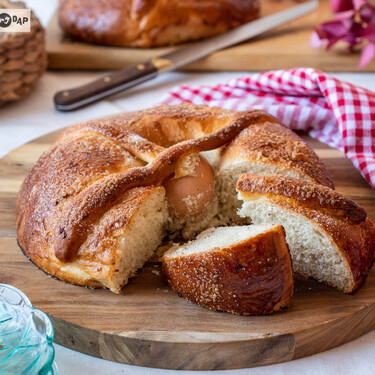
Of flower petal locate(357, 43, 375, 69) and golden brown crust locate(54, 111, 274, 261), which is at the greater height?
flower petal locate(357, 43, 375, 69)

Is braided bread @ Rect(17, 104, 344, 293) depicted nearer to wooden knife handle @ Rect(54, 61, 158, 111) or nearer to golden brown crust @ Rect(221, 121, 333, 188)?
golden brown crust @ Rect(221, 121, 333, 188)

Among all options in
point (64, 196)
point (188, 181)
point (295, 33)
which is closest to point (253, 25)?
point (295, 33)

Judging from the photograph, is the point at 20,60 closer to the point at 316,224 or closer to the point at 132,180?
the point at 132,180

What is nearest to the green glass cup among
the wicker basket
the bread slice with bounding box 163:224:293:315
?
the bread slice with bounding box 163:224:293:315

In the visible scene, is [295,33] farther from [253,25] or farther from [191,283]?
[191,283]

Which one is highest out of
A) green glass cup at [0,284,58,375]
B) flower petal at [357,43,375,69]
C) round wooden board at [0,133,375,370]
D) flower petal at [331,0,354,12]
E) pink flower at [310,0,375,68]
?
flower petal at [331,0,354,12]
